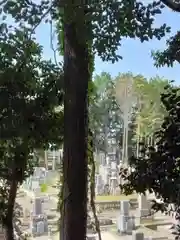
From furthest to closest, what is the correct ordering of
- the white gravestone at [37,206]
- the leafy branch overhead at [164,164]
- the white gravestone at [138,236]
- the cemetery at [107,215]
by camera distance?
the white gravestone at [37,206]
the cemetery at [107,215]
the white gravestone at [138,236]
the leafy branch overhead at [164,164]

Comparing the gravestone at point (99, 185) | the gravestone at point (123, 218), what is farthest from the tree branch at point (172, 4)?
the gravestone at point (99, 185)

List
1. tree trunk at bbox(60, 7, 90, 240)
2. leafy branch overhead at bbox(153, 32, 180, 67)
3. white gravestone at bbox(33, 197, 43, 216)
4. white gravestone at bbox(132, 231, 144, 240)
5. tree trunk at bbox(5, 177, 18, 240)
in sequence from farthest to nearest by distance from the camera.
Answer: white gravestone at bbox(33, 197, 43, 216) → white gravestone at bbox(132, 231, 144, 240) → tree trunk at bbox(5, 177, 18, 240) → tree trunk at bbox(60, 7, 90, 240) → leafy branch overhead at bbox(153, 32, 180, 67)

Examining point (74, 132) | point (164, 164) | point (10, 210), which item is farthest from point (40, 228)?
point (164, 164)

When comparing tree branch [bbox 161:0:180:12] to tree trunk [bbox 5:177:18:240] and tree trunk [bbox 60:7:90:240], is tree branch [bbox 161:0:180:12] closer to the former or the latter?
tree trunk [bbox 60:7:90:240]

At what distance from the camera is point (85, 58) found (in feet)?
6.11

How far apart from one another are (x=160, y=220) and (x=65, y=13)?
2781 millimetres

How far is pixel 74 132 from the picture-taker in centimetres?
184

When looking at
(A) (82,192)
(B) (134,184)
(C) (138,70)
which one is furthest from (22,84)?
(C) (138,70)

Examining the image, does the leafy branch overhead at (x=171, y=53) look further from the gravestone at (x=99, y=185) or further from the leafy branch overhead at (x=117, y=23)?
the gravestone at (x=99, y=185)

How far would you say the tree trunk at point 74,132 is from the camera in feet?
6.03

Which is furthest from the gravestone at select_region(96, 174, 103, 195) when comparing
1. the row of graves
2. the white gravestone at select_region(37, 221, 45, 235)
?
the white gravestone at select_region(37, 221, 45, 235)

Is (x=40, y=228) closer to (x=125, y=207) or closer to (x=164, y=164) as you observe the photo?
(x=125, y=207)

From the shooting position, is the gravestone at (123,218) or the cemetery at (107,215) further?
the gravestone at (123,218)

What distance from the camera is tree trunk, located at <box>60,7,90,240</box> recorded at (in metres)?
1.84
